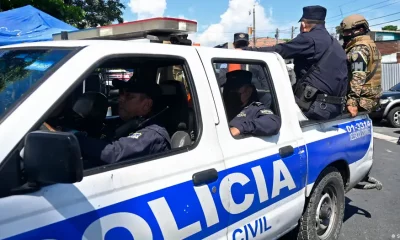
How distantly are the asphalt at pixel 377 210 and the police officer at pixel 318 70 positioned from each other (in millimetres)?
1395

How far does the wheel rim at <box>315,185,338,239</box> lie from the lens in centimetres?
393

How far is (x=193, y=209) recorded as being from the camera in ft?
7.64

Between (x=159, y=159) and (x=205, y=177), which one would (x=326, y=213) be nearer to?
(x=205, y=177)

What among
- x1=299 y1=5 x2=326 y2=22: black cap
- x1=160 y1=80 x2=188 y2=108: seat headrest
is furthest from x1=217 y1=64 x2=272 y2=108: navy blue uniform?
x1=299 y1=5 x2=326 y2=22: black cap

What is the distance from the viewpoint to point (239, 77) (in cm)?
338

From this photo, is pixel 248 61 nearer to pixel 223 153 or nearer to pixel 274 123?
pixel 274 123

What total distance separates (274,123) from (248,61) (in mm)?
505

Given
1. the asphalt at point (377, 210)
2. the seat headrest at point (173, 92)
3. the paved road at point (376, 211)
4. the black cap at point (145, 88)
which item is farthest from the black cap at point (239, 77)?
the paved road at point (376, 211)

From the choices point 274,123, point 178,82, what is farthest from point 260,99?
point 178,82

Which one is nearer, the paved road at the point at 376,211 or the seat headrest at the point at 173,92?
the seat headrest at the point at 173,92

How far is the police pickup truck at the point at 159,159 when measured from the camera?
1.66 m

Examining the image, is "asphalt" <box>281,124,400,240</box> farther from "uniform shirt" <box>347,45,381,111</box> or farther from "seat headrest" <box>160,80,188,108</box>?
"seat headrest" <box>160,80,188,108</box>

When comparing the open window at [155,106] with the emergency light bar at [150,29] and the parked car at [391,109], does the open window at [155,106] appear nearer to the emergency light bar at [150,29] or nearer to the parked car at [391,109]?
the emergency light bar at [150,29]

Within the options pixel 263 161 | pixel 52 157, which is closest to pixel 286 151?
pixel 263 161
